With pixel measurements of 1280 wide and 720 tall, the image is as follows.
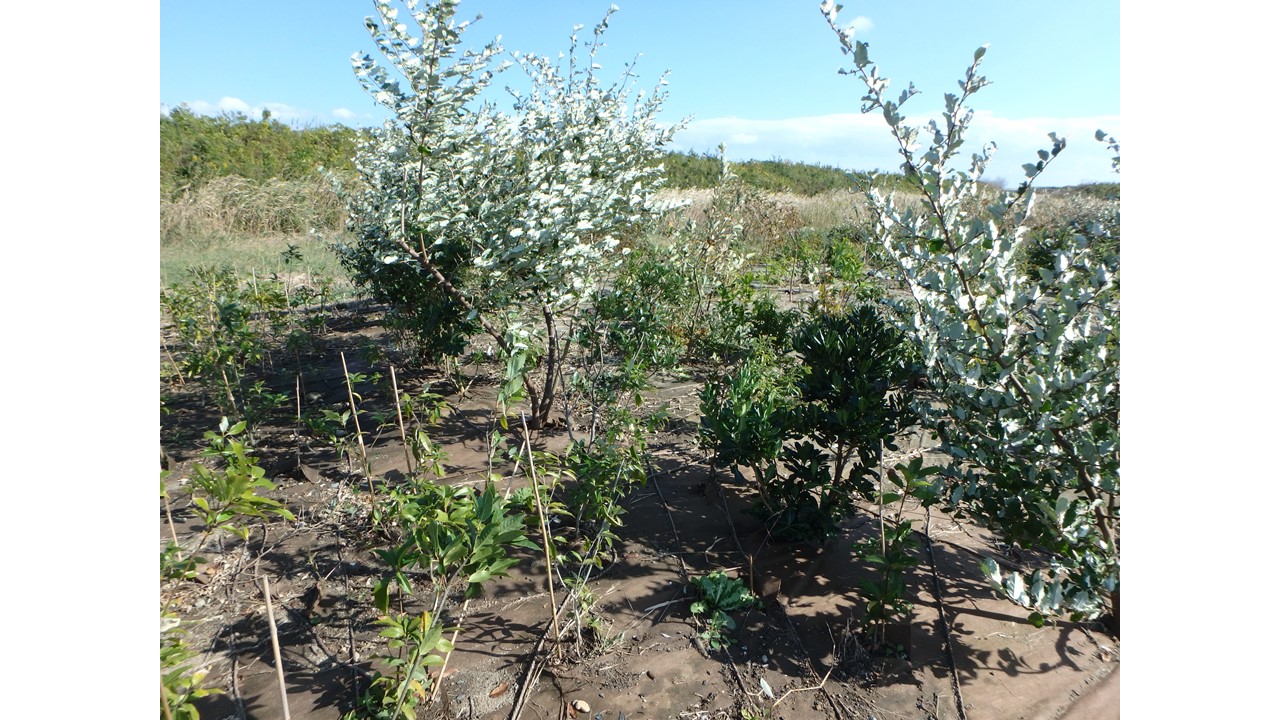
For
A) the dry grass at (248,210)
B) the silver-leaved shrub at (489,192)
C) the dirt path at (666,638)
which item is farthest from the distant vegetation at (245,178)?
the dirt path at (666,638)

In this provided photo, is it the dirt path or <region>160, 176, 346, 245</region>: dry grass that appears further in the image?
<region>160, 176, 346, 245</region>: dry grass

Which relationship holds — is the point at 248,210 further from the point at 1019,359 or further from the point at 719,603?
the point at 1019,359

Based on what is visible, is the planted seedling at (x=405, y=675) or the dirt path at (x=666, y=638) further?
the dirt path at (x=666, y=638)

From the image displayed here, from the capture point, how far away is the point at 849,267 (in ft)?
24.3

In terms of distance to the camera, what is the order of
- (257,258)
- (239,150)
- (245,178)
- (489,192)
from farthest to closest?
(239,150), (245,178), (257,258), (489,192)

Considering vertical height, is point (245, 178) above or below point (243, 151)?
below

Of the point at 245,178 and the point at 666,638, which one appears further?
the point at 245,178

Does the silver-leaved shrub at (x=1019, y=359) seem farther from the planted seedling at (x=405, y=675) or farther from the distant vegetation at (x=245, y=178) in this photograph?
the distant vegetation at (x=245, y=178)

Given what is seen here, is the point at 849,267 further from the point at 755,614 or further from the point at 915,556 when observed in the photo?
the point at 755,614

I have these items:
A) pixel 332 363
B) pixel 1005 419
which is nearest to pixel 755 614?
pixel 1005 419

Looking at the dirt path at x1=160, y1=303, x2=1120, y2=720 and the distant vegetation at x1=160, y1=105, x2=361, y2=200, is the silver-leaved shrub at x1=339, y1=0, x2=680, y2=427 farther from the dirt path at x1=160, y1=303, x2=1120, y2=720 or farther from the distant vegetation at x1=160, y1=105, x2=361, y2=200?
the distant vegetation at x1=160, y1=105, x2=361, y2=200

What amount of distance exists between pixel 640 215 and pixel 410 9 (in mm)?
1981

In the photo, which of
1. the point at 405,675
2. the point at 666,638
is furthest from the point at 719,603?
the point at 405,675

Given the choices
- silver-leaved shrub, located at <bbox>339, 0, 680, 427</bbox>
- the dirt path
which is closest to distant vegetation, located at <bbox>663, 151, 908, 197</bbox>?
silver-leaved shrub, located at <bbox>339, 0, 680, 427</bbox>
